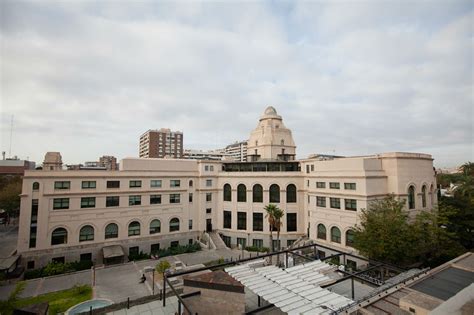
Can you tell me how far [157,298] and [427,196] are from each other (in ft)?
137

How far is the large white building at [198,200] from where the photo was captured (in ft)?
112

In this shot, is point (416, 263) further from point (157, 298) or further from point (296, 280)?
point (157, 298)

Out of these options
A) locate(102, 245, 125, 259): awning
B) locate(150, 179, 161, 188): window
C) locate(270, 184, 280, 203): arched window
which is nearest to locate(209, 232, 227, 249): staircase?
locate(270, 184, 280, 203): arched window

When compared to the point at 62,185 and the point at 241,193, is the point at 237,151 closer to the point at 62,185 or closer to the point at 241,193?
the point at 241,193

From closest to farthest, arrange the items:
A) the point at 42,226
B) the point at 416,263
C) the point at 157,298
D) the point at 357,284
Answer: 1. the point at 157,298
2. the point at 357,284
3. the point at 416,263
4. the point at 42,226

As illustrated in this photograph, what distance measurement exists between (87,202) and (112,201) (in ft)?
11.3

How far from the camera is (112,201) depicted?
38.8 metres

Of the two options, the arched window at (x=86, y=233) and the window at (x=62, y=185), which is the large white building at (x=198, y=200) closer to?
the window at (x=62, y=185)

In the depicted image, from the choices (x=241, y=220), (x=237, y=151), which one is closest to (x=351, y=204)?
(x=241, y=220)

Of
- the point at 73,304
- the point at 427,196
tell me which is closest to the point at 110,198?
the point at 73,304

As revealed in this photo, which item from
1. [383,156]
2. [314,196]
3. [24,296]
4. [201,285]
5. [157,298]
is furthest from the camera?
[314,196]

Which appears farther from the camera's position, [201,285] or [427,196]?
[427,196]

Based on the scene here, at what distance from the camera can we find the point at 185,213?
44.6 metres

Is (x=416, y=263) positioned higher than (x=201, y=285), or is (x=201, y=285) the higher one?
(x=201, y=285)
